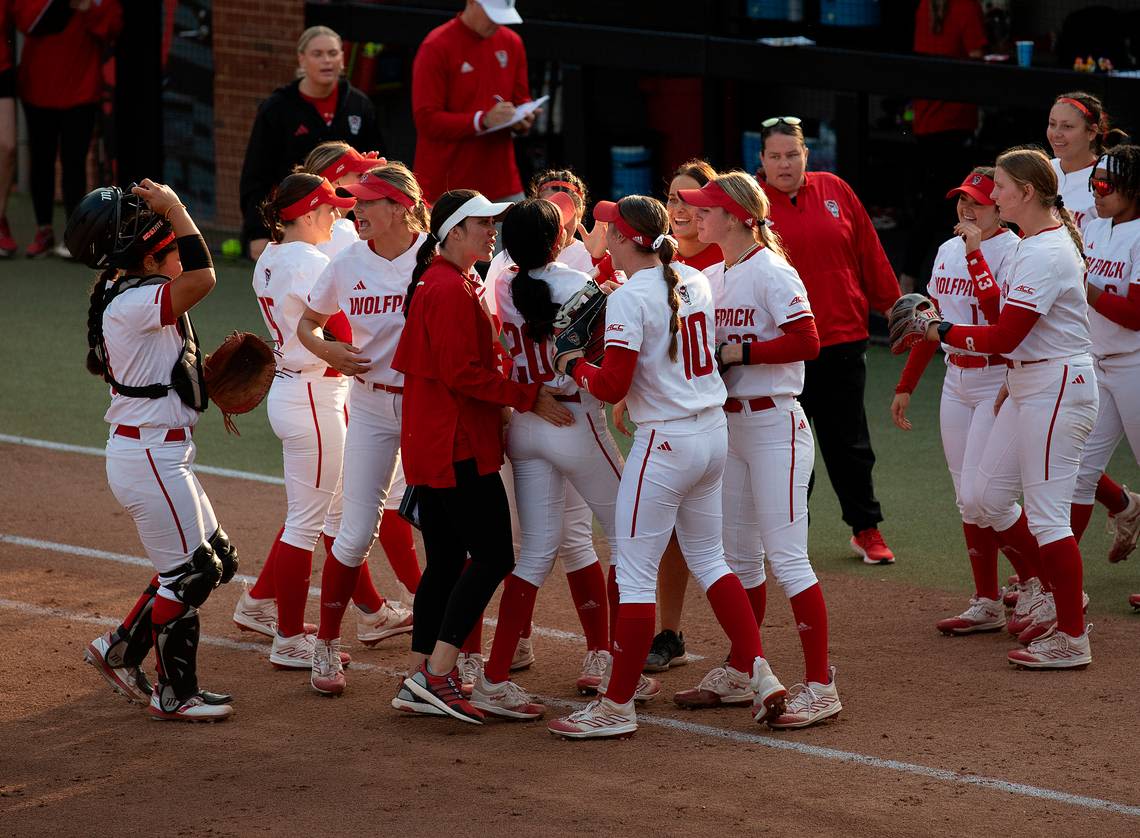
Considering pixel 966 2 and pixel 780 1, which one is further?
pixel 780 1

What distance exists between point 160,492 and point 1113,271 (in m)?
3.84

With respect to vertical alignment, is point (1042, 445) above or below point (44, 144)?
below

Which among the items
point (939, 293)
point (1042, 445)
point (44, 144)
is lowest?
point (1042, 445)

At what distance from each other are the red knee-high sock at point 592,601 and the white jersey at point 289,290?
1289 millimetres

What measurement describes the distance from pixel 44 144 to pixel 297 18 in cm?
253

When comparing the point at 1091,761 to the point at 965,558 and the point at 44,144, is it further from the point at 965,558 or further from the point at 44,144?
the point at 44,144

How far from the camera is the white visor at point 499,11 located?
8.98 m

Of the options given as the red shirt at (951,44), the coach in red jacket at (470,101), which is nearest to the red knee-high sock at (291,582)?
the coach in red jacket at (470,101)

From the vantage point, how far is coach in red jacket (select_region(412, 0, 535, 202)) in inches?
353

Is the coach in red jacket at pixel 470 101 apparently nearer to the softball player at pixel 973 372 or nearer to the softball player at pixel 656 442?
the softball player at pixel 973 372

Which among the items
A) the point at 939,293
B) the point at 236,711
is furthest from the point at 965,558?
the point at 236,711

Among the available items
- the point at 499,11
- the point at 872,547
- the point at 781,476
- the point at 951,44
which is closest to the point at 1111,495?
the point at 872,547

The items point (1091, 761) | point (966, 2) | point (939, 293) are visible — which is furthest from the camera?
point (966, 2)

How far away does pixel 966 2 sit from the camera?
11.2m
